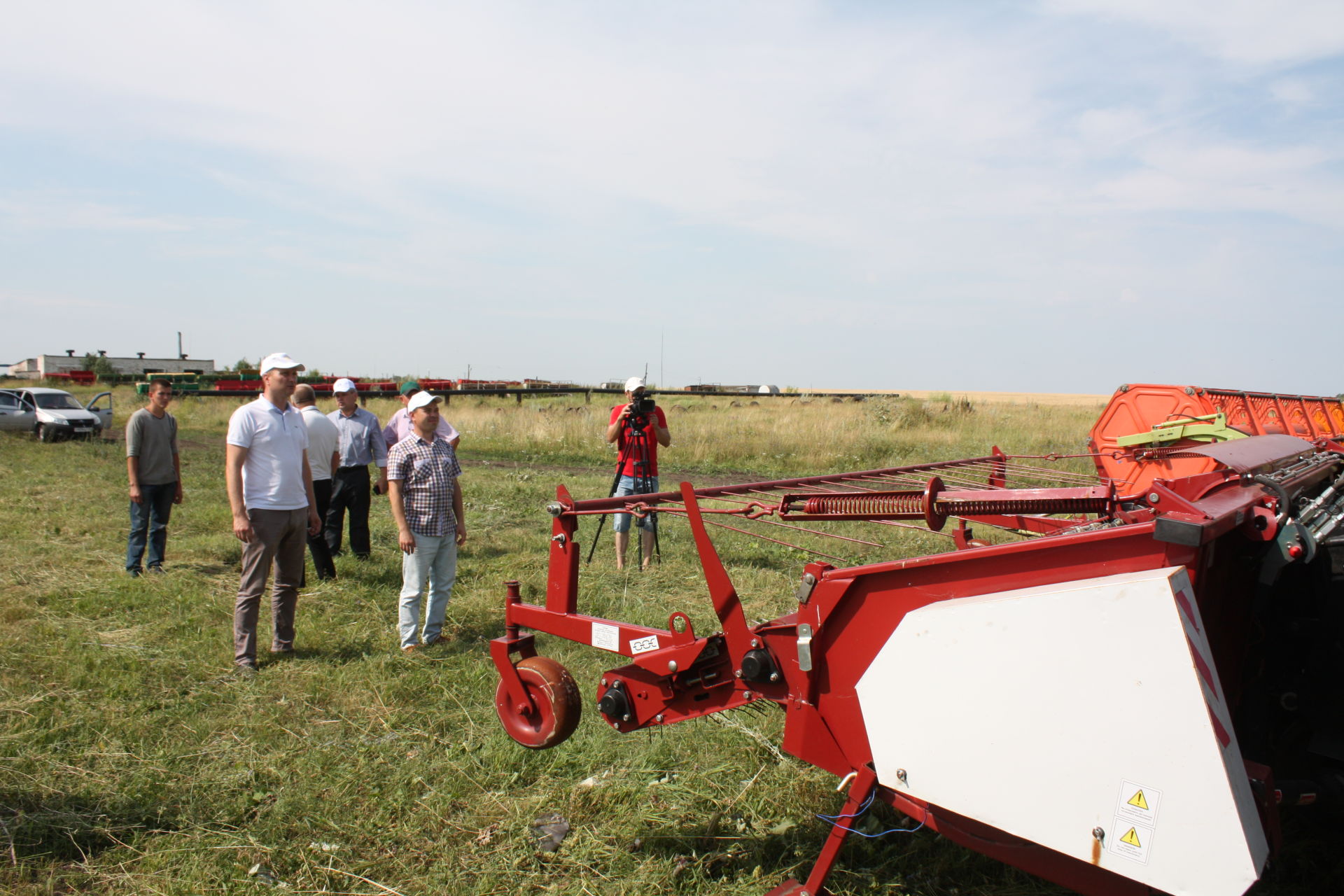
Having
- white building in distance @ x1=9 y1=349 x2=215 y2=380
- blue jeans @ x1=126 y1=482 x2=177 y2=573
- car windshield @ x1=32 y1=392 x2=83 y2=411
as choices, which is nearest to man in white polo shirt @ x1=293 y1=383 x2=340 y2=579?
blue jeans @ x1=126 y1=482 x2=177 y2=573

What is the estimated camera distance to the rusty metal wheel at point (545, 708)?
3.29 m

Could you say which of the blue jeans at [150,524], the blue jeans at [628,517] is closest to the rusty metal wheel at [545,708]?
the blue jeans at [628,517]

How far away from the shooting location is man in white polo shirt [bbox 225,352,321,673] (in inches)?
208

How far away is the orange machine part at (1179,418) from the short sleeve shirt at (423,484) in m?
4.90

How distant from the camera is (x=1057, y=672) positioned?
2180 mm

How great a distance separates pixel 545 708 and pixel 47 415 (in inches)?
913

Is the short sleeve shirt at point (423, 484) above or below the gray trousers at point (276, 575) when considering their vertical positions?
above

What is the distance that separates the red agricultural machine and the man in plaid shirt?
2281 millimetres

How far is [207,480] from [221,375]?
37.0 m

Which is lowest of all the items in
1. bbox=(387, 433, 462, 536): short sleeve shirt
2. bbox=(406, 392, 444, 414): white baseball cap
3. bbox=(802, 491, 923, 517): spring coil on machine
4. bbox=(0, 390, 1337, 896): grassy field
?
bbox=(0, 390, 1337, 896): grassy field

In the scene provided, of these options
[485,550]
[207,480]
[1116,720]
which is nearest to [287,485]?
[485,550]

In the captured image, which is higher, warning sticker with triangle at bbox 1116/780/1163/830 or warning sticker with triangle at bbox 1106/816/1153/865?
warning sticker with triangle at bbox 1116/780/1163/830

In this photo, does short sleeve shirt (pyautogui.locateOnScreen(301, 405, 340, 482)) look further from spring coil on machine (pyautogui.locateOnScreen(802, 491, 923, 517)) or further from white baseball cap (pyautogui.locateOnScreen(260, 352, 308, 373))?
spring coil on machine (pyautogui.locateOnScreen(802, 491, 923, 517))

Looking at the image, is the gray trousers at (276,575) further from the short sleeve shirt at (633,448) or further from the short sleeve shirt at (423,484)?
the short sleeve shirt at (633,448)
